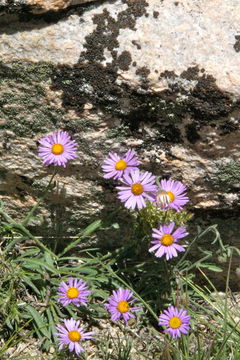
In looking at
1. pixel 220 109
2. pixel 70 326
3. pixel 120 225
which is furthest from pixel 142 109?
pixel 70 326

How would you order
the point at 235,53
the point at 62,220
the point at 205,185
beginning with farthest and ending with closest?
the point at 62,220 → the point at 205,185 → the point at 235,53

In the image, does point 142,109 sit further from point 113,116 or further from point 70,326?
point 70,326

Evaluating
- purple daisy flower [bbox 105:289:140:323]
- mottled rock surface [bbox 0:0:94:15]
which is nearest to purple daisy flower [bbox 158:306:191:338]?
purple daisy flower [bbox 105:289:140:323]

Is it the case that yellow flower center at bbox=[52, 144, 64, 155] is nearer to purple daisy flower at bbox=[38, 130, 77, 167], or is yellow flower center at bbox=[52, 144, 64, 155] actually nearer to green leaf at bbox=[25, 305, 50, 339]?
purple daisy flower at bbox=[38, 130, 77, 167]

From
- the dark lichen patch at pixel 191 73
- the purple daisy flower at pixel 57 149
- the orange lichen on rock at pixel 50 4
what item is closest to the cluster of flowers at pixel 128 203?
the purple daisy flower at pixel 57 149

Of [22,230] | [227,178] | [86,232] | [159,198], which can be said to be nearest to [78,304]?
[86,232]
